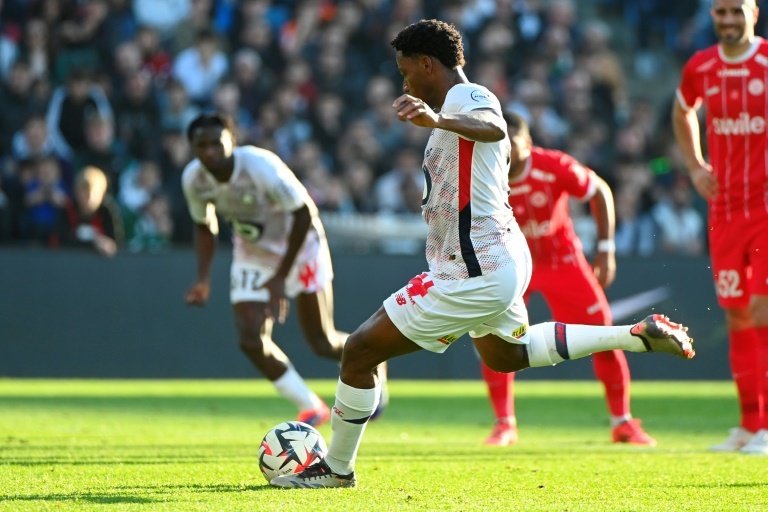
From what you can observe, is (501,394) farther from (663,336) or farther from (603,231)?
(663,336)

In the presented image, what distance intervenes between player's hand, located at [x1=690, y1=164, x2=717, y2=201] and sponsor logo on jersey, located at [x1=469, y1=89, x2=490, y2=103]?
115 inches

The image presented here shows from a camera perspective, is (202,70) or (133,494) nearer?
(133,494)

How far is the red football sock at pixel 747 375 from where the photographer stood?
28.3 feet

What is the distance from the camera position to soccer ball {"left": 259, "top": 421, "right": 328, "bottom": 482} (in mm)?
6617

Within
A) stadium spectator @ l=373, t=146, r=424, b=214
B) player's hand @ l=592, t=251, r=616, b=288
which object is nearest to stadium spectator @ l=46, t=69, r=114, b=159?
stadium spectator @ l=373, t=146, r=424, b=214

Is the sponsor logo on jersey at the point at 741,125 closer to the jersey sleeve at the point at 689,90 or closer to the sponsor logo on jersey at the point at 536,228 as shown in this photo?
the jersey sleeve at the point at 689,90

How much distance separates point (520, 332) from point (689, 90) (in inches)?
119

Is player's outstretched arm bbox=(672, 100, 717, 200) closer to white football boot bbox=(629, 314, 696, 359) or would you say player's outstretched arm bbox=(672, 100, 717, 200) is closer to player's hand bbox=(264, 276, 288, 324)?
white football boot bbox=(629, 314, 696, 359)

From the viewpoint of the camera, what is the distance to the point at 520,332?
660cm

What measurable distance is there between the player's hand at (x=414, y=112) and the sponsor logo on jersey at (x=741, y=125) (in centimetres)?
359

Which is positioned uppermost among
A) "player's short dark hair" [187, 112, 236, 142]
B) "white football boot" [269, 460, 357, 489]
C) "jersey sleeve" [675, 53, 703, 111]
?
"jersey sleeve" [675, 53, 703, 111]

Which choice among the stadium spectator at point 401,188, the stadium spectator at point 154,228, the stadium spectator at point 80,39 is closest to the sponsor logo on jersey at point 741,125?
the stadium spectator at point 401,188

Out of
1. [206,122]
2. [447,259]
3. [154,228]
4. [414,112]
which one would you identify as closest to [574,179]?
[206,122]

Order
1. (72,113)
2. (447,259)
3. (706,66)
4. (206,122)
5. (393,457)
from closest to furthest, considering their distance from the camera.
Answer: (447,259)
(393,457)
(706,66)
(206,122)
(72,113)
